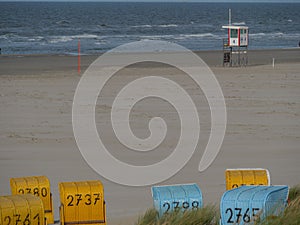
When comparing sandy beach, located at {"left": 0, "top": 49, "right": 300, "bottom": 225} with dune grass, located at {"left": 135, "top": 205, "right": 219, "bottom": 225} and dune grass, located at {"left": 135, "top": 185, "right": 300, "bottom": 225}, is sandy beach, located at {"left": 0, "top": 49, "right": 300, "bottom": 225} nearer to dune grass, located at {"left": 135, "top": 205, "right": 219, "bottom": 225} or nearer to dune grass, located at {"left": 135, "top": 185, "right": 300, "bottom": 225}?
dune grass, located at {"left": 135, "top": 205, "right": 219, "bottom": 225}

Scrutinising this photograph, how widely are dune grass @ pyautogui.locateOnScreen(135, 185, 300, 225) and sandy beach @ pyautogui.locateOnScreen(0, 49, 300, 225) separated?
1.37 metres

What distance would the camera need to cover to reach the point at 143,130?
16.0m

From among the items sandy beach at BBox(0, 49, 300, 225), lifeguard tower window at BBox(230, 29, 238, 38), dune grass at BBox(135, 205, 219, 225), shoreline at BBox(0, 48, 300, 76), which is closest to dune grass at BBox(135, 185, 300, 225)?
dune grass at BBox(135, 205, 219, 225)

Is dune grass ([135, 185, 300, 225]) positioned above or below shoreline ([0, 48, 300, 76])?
above

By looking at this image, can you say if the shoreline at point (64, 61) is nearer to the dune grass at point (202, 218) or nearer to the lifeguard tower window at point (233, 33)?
the lifeguard tower window at point (233, 33)

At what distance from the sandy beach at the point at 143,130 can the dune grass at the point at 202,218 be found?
1.37 m

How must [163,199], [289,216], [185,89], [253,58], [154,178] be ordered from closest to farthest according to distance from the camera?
[289,216], [163,199], [154,178], [185,89], [253,58]

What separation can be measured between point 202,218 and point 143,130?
26.8ft

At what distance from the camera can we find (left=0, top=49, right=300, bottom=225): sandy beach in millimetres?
11773

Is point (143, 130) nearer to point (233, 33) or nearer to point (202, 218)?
point (202, 218)

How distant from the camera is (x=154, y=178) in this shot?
11.9 meters

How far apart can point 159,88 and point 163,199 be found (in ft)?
46.9

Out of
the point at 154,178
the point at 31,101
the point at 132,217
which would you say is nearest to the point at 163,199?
the point at 132,217

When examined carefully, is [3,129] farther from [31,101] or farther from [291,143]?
[291,143]
